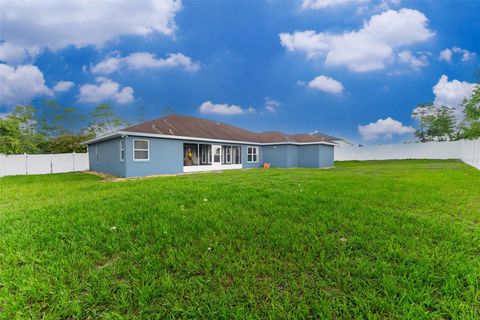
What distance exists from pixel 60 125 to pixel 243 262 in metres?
33.7

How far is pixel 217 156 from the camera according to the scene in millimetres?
16984

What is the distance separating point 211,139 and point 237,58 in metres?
6.58

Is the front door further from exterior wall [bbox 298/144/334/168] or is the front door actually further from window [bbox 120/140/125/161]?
exterior wall [bbox 298/144/334/168]

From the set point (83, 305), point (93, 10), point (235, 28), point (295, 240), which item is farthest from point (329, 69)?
point (83, 305)

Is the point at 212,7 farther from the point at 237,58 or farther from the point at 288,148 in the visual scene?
the point at 288,148

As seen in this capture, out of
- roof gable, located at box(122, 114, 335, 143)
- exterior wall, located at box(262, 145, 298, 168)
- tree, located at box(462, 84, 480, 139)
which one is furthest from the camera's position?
exterior wall, located at box(262, 145, 298, 168)

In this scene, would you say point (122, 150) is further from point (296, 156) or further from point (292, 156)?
point (296, 156)

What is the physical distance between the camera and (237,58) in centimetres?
1709

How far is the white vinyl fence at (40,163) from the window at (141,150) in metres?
8.67

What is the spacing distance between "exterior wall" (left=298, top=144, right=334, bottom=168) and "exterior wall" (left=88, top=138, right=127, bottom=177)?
14.4 metres

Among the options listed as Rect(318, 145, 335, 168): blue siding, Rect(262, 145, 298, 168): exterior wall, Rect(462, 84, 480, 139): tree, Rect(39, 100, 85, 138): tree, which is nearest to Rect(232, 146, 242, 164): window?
Rect(262, 145, 298, 168): exterior wall

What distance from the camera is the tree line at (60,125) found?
73.3 feet

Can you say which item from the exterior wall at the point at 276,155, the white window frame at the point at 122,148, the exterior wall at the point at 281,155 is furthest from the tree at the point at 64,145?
the exterior wall at the point at 281,155

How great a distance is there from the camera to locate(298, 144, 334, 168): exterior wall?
64.4 ft
